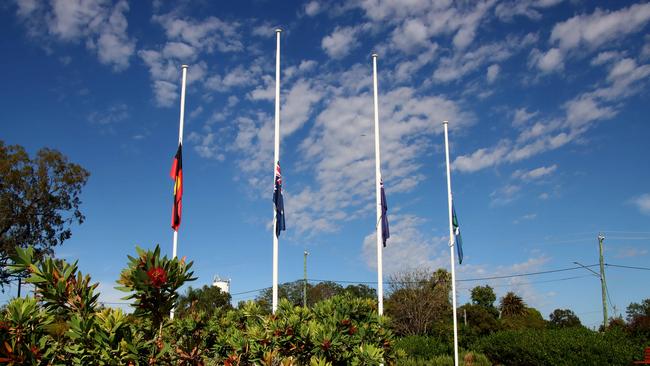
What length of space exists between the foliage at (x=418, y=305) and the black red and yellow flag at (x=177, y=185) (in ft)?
92.3

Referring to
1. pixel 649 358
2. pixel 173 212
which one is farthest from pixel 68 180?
pixel 649 358

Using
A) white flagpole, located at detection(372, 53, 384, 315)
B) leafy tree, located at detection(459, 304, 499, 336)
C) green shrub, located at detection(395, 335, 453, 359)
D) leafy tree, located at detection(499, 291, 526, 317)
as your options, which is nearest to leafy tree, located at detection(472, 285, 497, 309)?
leafy tree, located at detection(499, 291, 526, 317)

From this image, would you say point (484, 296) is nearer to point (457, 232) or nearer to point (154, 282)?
point (457, 232)

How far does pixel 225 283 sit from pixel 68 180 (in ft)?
172

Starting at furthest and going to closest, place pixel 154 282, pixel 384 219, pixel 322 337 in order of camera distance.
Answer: pixel 384 219, pixel 322 337, pixel 154 282

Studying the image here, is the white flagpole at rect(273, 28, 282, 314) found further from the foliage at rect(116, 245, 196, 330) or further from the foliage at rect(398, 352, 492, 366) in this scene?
the foliage at rect(116, 245, 196, 330)

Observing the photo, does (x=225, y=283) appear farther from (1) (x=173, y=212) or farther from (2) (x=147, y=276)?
(2) (x=147, y=276)

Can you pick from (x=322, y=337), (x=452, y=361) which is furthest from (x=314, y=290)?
(x=322, y=337)

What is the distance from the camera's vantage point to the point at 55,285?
354 centimetres

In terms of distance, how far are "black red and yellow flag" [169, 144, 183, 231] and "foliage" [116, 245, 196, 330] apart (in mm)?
12750

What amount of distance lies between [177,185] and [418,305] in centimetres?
2962

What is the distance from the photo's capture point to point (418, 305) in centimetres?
4194

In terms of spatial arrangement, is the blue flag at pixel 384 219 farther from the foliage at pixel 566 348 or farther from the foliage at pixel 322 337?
the foliage at pixel 566 348

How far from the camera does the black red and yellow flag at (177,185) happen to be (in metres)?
16.1
